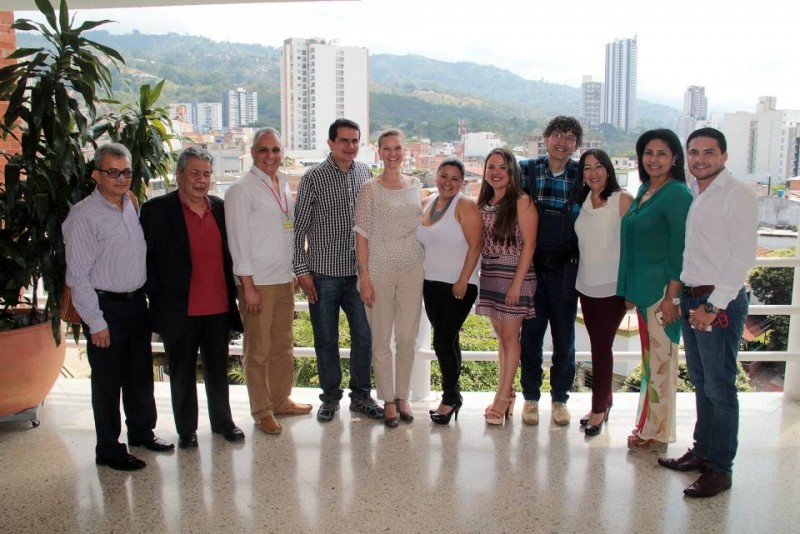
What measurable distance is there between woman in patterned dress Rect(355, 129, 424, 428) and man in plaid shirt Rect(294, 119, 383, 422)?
105mm

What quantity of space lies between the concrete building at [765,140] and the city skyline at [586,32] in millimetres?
136

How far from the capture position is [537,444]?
3150mm

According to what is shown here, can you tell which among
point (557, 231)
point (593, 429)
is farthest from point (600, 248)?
point (593, 429)

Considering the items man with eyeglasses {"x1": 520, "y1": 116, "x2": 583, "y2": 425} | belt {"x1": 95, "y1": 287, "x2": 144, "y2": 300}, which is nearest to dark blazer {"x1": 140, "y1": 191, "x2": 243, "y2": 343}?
belt {"x1": 95, "y1": 287, "x2": 144, "y2": 300}

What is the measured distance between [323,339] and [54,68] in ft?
6.47

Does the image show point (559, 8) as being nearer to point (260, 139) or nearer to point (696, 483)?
point (260, 139)

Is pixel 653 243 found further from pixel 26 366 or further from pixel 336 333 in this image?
pixel 26 366

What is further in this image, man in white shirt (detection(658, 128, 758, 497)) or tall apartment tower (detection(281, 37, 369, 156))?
tall apartment tower (detection(281, 37, 369, 156))

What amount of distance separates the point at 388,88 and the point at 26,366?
356 cm

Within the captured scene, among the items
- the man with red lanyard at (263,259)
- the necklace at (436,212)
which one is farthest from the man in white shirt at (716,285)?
the man with red lanyard at (263,259)

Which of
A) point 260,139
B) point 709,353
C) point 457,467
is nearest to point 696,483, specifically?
point 709,353

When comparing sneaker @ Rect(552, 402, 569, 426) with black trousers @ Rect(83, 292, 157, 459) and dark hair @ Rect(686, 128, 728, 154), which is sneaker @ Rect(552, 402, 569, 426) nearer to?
dark hair @ Rect(686, 128, 728, 154)

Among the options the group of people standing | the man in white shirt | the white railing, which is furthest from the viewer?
the white railing

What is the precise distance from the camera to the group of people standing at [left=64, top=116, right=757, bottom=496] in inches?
106
